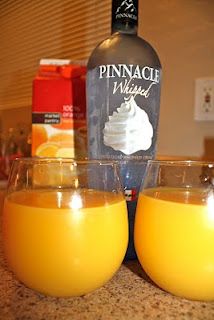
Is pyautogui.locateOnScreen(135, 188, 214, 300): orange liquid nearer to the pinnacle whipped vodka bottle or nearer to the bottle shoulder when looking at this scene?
the pinnacle whipped vodka bottle

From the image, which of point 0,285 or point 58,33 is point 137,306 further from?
point 58,33

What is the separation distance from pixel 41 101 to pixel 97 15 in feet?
3.63

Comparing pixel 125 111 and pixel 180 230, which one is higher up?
pixel 125 111

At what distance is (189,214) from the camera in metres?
0.38

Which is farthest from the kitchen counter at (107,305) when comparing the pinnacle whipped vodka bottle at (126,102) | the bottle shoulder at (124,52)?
the bottle shoulder at (124,52)

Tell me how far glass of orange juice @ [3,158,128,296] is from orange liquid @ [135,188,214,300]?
0.04 meters

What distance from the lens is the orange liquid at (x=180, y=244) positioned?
1.22 feet

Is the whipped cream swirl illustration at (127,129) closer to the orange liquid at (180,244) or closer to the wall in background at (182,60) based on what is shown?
the orange liquid at (180,244)

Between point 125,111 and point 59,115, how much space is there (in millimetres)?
246

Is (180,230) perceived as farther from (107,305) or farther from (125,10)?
(125,10)

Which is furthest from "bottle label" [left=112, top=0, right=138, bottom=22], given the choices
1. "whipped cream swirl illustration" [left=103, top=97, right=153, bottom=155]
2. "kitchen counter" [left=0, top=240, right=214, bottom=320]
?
"kitchen counter" [left=0, top=240, right=214, bottom=320]

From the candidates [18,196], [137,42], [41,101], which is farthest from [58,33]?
[18,196]

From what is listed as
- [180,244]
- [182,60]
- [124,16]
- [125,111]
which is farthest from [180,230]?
[182,60]

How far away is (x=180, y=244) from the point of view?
378 mm
